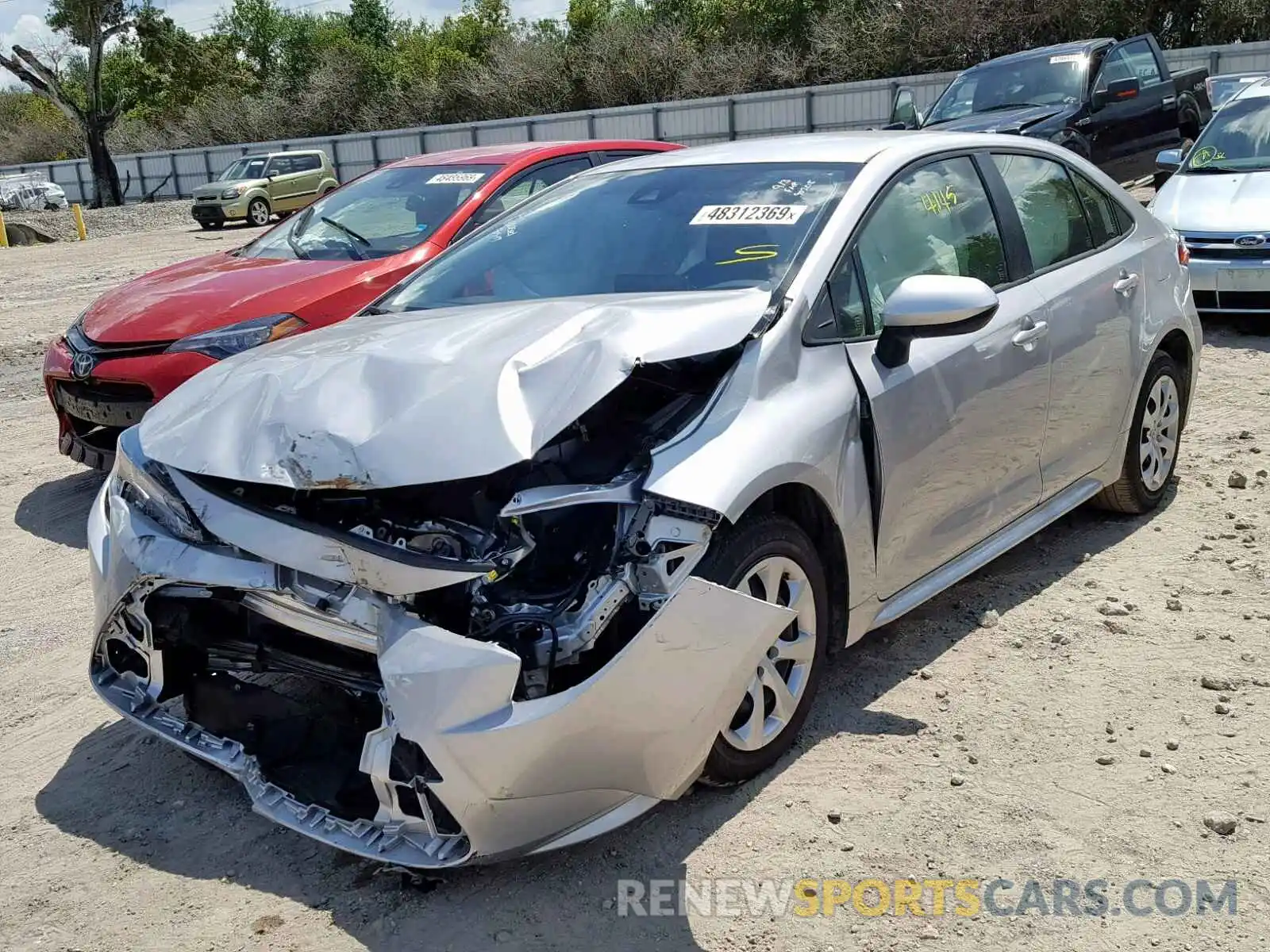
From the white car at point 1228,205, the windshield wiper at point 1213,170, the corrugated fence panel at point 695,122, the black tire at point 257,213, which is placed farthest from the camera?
the corrugated fence panel at point 695,122

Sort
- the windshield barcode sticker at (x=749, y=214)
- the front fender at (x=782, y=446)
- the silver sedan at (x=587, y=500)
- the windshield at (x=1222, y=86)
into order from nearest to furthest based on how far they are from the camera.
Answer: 1. the silver sedan at (x=587, y=500)
2. the front fender at (x=782, y=446)
3. the windshield barcode sticker at (x=749, y=214)
4. the windshield at (x=1222, y=86)

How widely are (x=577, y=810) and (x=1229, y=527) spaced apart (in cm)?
349

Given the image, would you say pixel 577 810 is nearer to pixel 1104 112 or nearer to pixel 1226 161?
pixel 1226 161

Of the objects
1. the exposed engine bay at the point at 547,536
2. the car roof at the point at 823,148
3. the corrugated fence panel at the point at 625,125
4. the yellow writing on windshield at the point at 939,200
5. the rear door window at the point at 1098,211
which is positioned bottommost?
the exposed engine bay at the point at 547,536

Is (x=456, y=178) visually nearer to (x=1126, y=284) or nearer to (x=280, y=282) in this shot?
(x=280, y=282)

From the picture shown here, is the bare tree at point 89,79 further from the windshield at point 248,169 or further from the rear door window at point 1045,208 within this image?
the rear door window at point 1045,208

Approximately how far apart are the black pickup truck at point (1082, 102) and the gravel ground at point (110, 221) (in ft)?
76.7

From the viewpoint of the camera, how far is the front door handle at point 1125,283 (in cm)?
471

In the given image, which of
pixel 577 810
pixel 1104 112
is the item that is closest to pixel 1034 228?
pixel 577 810

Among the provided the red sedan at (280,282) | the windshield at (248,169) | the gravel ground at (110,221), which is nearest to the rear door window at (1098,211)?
the red sedan at (280,282)

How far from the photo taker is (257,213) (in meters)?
28.3

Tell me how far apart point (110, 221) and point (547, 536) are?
3374cm

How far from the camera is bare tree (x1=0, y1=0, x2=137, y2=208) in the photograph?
41.3 meters

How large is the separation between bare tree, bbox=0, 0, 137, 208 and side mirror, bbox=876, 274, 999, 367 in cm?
4316
